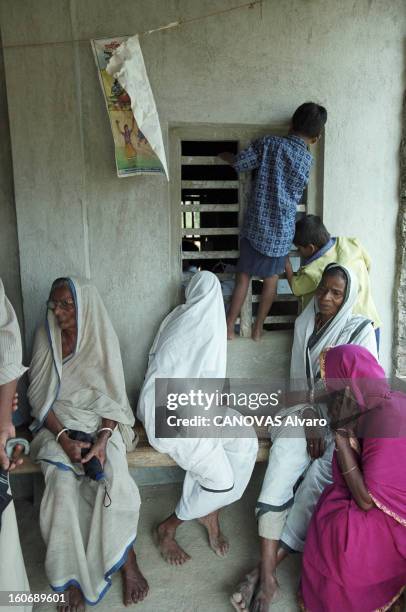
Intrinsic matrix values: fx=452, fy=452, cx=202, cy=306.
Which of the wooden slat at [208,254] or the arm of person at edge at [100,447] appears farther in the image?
the wooden slat at [208,254]

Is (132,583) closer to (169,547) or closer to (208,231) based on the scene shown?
(169,547)

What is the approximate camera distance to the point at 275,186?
2834 mm

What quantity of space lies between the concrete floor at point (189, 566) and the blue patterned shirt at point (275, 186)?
1.76 metres

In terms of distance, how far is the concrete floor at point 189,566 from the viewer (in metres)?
2.29

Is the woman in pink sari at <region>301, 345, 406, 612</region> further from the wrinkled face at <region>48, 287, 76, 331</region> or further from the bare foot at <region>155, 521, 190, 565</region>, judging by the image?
the wrinkled face at <region>48, 287, 76, 331</region>

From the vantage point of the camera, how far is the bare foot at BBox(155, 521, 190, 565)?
101 inches

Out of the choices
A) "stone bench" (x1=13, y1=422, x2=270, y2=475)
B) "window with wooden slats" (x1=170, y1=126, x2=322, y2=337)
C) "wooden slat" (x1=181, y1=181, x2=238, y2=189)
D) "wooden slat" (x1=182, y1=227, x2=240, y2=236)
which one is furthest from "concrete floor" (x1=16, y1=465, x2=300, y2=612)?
"wooden slat" (x1=181, y1=181, x2=238, y2=189)

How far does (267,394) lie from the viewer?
323cm

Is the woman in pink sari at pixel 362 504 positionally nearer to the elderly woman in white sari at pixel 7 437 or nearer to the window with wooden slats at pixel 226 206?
the window with wooden slats at pixel 226 206

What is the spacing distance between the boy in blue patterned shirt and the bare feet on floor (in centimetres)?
183

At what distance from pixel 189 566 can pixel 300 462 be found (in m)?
0.87

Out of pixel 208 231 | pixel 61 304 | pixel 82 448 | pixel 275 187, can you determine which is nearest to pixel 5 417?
pixel 82 448

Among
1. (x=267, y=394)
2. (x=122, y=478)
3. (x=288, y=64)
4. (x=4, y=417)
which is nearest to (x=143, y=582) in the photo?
(x=122, y=478)
